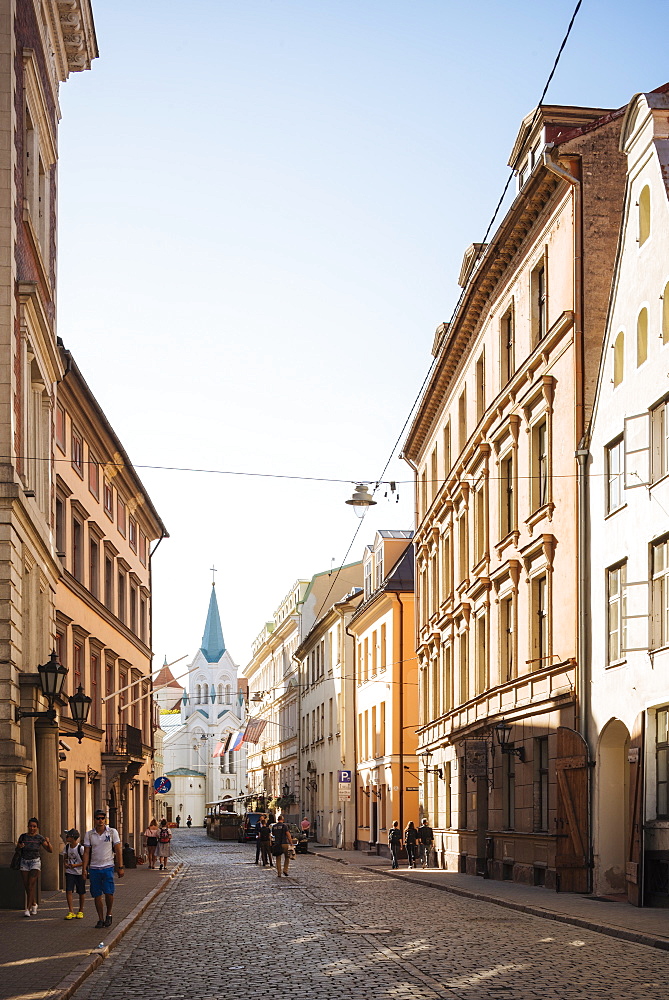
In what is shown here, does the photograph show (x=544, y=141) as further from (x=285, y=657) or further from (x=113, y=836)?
(x=285, y=657)

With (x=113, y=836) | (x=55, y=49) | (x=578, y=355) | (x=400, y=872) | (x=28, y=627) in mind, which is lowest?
(x=400, y=872)

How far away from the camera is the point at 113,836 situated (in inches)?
732

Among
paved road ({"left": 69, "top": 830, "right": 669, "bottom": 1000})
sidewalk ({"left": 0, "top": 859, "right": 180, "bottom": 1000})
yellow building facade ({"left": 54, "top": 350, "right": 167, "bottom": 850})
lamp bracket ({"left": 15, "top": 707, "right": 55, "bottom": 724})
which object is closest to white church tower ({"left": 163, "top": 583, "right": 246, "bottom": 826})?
yellow building facade ({"left": 54, "top": 350, "right": 167, "bottom": 850})

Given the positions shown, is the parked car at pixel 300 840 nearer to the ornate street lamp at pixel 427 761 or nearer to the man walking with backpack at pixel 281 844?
the ornate street lamp at pixel 427 761

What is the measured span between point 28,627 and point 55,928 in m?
7.73

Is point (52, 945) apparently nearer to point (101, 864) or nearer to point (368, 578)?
point (101, 864)

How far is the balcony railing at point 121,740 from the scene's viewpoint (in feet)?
136

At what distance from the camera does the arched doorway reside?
24328 millimetres

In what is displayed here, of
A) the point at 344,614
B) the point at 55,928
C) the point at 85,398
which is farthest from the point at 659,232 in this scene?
the point at 344,614

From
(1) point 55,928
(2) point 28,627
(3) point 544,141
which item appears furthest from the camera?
(3) point 544,141

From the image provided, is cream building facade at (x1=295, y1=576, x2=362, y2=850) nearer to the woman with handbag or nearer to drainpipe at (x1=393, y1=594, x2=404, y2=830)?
drainpipe at (x1=393, y1=594, x2=404, y2=830)

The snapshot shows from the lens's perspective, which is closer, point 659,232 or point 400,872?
point 659,232

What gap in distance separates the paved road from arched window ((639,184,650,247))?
1145 centimetres

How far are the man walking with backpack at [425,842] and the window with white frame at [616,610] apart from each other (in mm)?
18010
